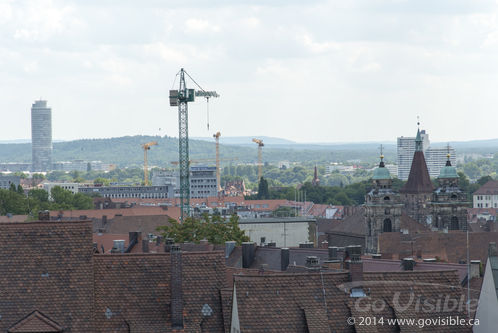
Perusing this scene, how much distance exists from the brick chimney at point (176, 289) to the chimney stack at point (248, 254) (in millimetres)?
34388

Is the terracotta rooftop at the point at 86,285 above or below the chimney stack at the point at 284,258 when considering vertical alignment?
above

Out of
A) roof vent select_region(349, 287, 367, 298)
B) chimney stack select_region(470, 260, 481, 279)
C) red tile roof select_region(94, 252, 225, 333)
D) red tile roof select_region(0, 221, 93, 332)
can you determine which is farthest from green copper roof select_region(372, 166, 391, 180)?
red tile roof select_region(0, 221, 93, 332)

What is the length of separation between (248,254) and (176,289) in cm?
3616

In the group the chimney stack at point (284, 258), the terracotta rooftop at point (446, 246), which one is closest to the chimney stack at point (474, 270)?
the chimney stack at point (284, 258)

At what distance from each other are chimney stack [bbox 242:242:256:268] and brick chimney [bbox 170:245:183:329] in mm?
34388

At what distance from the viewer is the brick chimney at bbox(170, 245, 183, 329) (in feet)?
153

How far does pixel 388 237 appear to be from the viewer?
431 ft

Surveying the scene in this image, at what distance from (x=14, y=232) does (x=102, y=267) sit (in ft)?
12.5

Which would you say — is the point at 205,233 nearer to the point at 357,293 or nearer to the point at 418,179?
the point at 357,293

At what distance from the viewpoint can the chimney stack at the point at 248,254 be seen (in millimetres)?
82062

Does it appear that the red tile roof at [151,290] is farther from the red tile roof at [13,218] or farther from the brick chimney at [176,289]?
the red tile roof at [13,218]

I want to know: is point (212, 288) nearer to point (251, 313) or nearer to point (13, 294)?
point (251, 313)

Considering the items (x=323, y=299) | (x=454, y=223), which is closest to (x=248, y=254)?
(x=323, y=299)

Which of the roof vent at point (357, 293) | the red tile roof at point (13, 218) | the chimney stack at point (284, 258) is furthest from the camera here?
the red tile roof at point (13, 218)
